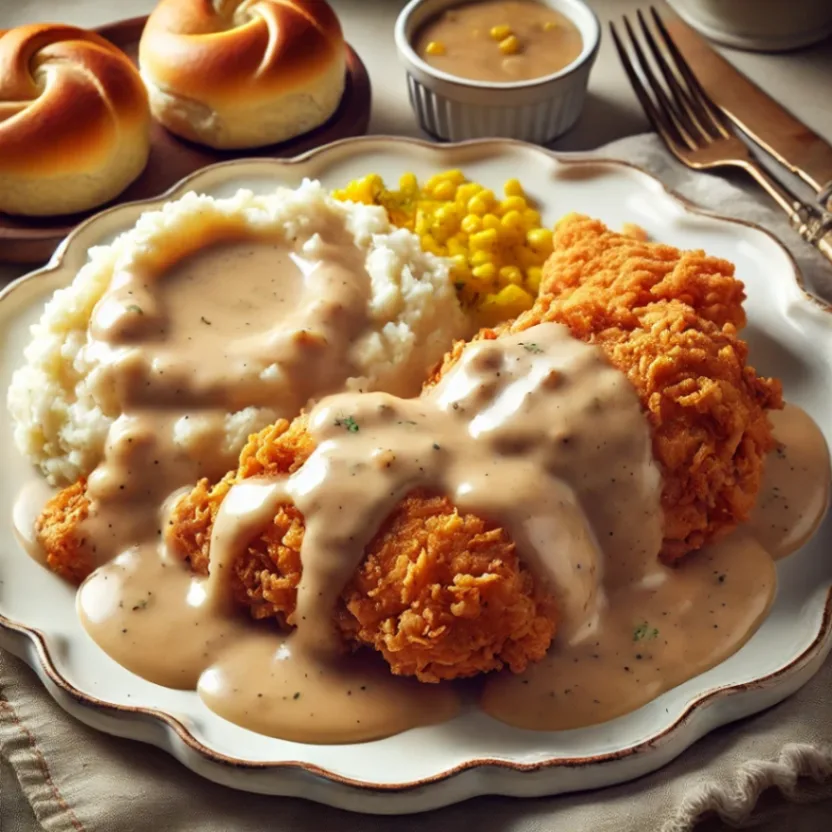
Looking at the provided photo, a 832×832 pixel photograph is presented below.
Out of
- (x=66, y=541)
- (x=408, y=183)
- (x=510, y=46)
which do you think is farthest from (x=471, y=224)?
(x=66, y=541)

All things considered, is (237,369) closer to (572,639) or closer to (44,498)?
(44,498)

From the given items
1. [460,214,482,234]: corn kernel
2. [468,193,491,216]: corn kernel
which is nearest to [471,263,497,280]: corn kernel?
[460,214,482,234]: corn kernel

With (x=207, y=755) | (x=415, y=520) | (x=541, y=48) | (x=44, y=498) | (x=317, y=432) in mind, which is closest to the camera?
(x=207, y=755)

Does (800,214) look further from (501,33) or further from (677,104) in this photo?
(501,33)

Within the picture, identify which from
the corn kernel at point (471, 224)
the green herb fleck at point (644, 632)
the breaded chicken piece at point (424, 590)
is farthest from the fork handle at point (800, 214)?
the breaded chicken piece at point (424, 590)

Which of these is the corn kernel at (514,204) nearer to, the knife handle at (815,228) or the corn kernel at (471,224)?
the corn kernel at (471,224)

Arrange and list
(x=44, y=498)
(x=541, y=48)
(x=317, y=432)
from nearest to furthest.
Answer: (x=317, y=432) → (x=44, y=498) → (x=541, y=48)

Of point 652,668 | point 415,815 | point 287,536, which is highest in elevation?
point 287,536

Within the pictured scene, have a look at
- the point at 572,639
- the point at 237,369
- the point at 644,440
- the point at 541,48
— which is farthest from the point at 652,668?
the point at 541,48
